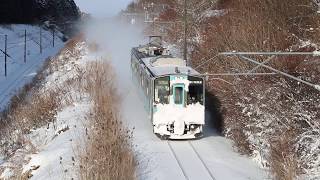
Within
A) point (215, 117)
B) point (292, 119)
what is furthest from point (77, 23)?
point (292, 119)

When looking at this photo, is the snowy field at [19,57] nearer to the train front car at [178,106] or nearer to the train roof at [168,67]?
the train roof at [168,67]

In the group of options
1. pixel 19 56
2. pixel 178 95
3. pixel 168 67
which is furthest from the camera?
pixel 19 56

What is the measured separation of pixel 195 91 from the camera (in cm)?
1828

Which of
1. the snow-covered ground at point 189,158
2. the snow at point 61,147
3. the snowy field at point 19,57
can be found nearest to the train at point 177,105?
the snow-covered ground at point 189,158

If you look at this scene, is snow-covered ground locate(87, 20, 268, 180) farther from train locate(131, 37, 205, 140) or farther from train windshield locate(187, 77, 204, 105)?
train windshield locate(187, 77, 204, 105)

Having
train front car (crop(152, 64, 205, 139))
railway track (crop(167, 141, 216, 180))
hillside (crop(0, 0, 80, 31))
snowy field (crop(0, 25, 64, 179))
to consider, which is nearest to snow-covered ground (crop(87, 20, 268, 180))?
railway track (crop(167, 141, 216, 180))

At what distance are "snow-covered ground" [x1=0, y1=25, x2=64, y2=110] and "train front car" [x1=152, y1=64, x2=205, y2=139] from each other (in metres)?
17.3

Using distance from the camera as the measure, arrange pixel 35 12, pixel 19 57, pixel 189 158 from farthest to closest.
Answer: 1. pixel 35 12
2. pixel 19 57
3. pixel 189 158

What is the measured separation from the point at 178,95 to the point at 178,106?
15.4 inches

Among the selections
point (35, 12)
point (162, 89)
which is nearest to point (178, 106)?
point (162, 89)

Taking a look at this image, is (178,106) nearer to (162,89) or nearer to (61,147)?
(162,89)

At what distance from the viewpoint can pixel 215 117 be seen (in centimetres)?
2084

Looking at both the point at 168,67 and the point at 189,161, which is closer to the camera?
the point at 189,161

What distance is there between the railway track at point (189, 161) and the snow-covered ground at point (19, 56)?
1839 cm
